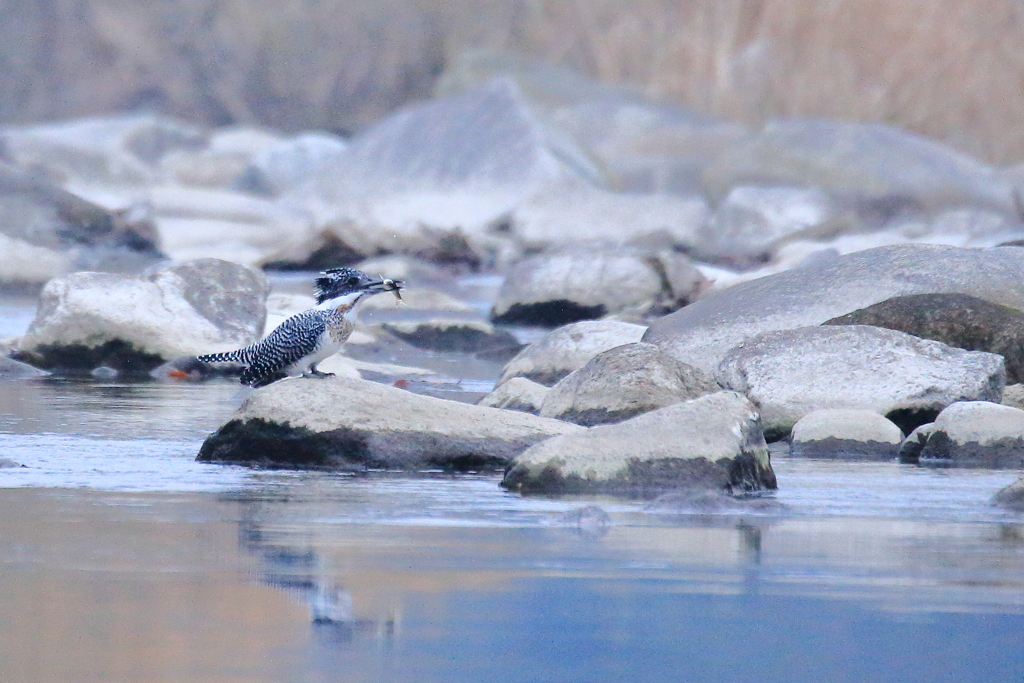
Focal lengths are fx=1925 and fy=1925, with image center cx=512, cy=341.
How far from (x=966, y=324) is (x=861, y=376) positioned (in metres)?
1.06

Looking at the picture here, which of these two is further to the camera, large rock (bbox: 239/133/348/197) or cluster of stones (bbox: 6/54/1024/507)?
large rock (bbox: 239/133/348/197)

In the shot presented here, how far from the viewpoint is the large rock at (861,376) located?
8117 millimetres

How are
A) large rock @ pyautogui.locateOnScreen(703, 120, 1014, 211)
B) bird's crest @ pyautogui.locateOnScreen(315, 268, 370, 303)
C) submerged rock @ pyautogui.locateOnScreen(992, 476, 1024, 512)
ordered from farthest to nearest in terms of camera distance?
large rock @ pyautogui.locateOnScreen(703, 120, 1014, 211), bird's crest @ pyautogui.locateOnScreen(315, 268, 370, 303), submerged rock @ pyautogui.locateOnScreen(992, 476, 1024, 512)

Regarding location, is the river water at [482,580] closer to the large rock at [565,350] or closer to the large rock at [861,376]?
the large rock at [861,376]

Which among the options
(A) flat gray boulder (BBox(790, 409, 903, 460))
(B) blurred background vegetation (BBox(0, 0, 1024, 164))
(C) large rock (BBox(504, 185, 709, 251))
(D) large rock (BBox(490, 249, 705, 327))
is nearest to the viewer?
(A) flat gray boulder (BBox(790, 409, 903, 460))

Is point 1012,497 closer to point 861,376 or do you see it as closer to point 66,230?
point 861,376

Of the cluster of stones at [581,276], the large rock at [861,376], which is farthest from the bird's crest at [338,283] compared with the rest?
the large rock at [861,376]

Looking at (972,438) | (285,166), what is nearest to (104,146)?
(285,166)

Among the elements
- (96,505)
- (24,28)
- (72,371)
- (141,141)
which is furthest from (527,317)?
(24,28)

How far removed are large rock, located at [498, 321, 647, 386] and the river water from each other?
2988 millimetres

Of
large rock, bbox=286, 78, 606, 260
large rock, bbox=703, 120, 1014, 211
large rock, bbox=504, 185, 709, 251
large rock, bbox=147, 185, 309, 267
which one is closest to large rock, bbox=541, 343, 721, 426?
large rock, bbox=147, 185, 309, 267

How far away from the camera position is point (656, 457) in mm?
6293

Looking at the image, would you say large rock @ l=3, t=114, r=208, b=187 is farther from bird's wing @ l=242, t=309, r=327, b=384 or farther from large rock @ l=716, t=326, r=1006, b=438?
large rock @ l=716, t=326, r=1006, b=438

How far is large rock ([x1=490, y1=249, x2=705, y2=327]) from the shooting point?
15164 millimetres
